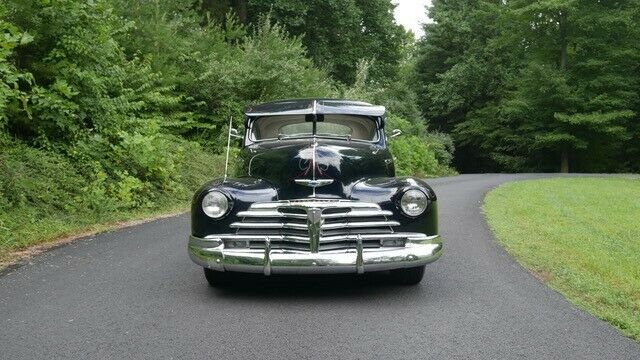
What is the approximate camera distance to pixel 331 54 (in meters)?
30.7

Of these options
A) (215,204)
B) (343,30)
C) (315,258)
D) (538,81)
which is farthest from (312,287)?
(538,81)

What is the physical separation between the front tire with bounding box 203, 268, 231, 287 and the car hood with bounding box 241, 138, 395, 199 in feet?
3.03

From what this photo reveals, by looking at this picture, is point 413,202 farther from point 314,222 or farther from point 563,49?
point 563,49

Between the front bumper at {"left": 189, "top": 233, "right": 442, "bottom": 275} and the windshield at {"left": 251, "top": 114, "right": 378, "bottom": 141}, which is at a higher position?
the windshield at {"left": 251, "top": 114, "right": 378, "bottom": 141}

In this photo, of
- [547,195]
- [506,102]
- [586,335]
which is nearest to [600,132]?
[506,102]

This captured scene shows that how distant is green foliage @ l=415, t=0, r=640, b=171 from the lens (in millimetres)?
34688

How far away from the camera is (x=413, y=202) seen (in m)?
5.47

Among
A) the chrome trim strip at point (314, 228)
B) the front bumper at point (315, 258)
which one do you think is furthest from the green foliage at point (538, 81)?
the chrome trim strip at point (314, 228)

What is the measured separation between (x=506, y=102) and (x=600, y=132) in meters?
5.46

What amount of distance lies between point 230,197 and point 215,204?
0.48ft

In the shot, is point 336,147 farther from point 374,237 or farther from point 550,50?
point 550,50

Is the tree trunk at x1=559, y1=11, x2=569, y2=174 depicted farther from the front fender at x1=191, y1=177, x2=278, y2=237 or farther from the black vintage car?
the front fender at x1=191, y1=177, x2=278, y2=237

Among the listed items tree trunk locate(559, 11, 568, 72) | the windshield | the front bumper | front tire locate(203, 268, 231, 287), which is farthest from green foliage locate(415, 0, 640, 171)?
front tire locate(203, 268, 231, 287)

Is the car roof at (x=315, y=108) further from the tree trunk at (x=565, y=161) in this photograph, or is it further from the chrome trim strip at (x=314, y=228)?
the tree trunk at (x=565, y=161)
